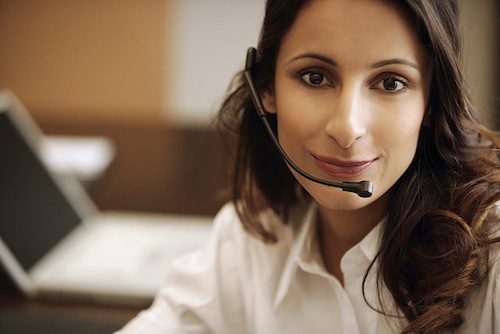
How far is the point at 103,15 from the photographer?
255 centimetres

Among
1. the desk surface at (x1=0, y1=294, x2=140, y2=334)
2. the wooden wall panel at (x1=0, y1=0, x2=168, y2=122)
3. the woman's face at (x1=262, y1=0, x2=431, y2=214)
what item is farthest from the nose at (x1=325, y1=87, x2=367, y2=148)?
the wooden wall panel at (x1=0, y1=0, x2=168, y2=122)

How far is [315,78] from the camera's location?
0.78m

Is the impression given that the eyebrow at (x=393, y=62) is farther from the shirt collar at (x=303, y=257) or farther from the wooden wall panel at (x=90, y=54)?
the wooden wall panel at (x=90, y=54)

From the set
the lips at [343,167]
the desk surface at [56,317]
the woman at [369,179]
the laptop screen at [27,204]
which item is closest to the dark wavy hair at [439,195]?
the woman at [369,179]

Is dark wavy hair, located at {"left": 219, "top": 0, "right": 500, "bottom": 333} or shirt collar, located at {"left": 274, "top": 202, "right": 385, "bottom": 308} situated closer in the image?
dark wavy hair, located at {"left": 219, "top": 0, "right": 500, "bottom": 333}

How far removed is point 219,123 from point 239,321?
316mm

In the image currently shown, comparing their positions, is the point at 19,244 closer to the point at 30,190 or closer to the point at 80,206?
the point at 30,190

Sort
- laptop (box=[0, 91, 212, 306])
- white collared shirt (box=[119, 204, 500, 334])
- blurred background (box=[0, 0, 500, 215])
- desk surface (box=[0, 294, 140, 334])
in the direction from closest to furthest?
1. white collared shirt (box=[119, 204, 500, 334])
2. desk surface (box=[0, 294, 140, 334])
3. laptop (box=[0, 91, 212, 306])
4. blurred background (box=[0, 0, 500, 215])

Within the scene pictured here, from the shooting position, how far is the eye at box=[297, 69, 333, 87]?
775 mm

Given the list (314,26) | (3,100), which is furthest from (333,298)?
(3,100)

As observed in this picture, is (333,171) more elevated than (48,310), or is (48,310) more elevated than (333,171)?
(333,171)

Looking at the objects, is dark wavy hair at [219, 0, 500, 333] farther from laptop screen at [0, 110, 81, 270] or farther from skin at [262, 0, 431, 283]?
laptop screen at [0, 110, 81, 270]

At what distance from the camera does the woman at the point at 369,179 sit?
74 centimetres

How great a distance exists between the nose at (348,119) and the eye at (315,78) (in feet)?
0.12
